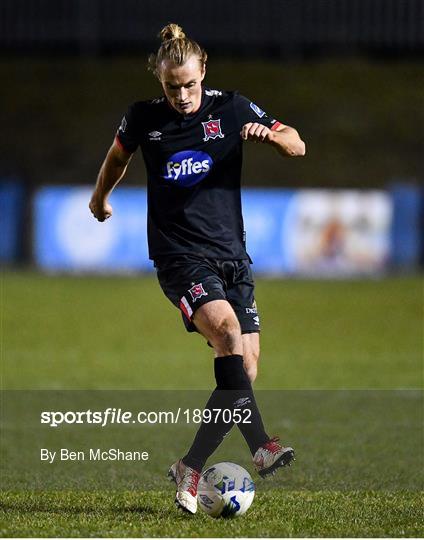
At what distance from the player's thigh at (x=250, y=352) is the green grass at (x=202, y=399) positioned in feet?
2.27

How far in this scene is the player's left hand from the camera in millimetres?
5828

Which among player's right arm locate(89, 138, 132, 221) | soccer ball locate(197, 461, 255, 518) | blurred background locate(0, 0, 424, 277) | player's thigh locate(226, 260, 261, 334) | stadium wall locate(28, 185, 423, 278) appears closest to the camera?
soccer ball locate(197, 461, 255, 518)

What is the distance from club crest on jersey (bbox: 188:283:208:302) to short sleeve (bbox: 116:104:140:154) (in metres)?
0.85

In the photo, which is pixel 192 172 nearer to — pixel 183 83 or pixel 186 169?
pixel 186 169

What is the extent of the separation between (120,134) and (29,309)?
46.5 ft

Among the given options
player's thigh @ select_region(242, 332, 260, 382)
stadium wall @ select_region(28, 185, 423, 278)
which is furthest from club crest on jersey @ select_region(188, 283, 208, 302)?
stadium wall @ select_region(28, 185, 423, 278)

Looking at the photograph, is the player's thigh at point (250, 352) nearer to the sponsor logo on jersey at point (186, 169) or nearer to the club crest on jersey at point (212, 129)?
the sponsor logo on jersey at point (186, 169)

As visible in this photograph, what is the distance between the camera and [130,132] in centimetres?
620

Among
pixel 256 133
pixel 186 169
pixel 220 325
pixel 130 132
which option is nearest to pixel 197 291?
pixel 220 325

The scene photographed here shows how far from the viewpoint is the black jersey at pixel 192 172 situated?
20.0 ft

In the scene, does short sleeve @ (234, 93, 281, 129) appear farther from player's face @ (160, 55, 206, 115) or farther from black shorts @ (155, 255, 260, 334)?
black shorts @ (155, 255, 260, 334)

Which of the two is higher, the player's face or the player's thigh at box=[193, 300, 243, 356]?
the player's face

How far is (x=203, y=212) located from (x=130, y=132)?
0.57 meters

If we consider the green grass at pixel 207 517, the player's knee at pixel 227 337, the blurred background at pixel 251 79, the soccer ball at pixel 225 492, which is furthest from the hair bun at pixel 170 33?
the blurred background at pixel 251 79
